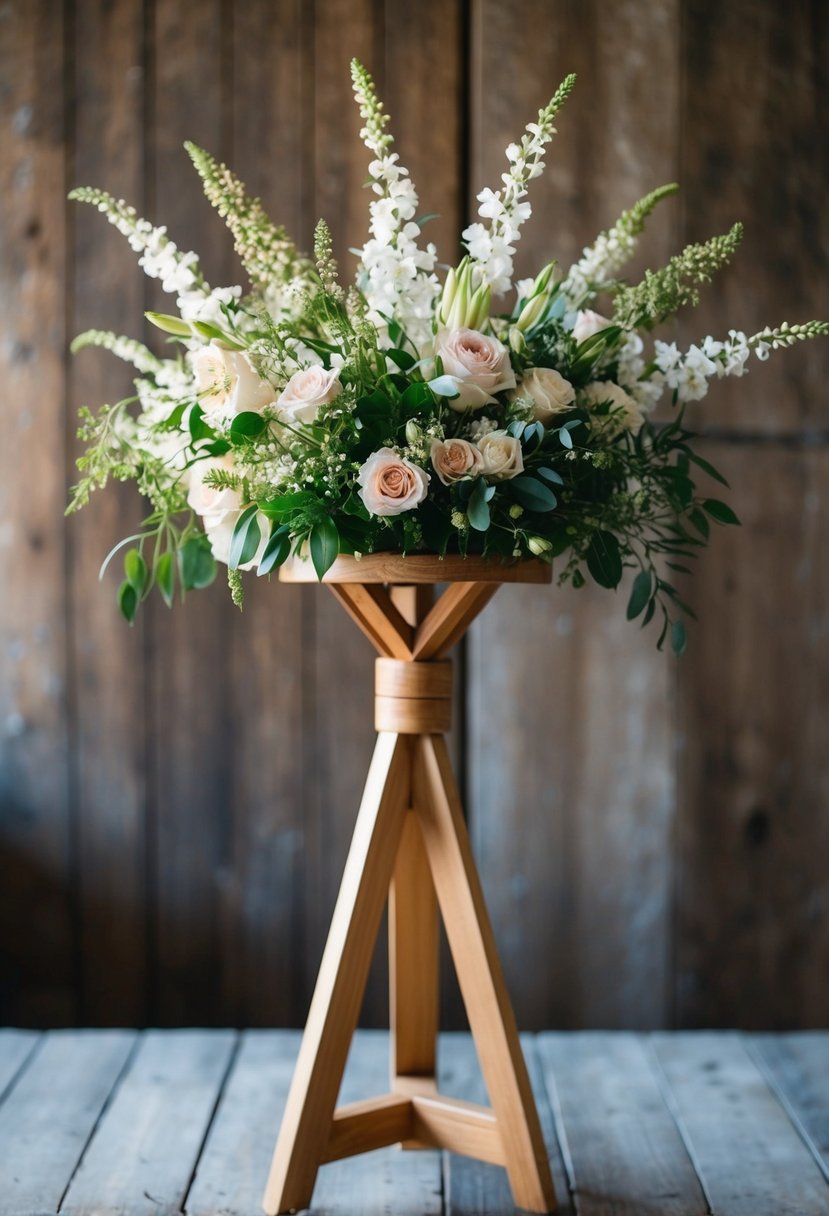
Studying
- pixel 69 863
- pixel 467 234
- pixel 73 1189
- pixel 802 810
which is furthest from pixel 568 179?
pixel 73 1189

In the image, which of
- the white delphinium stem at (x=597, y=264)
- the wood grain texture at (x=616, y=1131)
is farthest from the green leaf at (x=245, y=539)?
the wood grain texture at (x=616, y=1131)

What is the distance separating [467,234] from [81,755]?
4.15 feet

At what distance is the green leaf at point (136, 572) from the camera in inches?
62.9

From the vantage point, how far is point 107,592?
6.79 ft

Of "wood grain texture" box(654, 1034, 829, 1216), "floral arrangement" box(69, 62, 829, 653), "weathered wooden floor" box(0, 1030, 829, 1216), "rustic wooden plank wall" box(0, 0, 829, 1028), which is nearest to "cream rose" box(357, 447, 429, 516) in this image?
"floral arrangement" box(69, 62, 829, 653)

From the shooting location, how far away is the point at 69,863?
2.09m

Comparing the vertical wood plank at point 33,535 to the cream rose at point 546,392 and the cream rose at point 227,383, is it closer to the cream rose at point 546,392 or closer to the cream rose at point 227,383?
the cream rose at point 227,383

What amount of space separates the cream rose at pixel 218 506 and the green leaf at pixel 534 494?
34 centimetres

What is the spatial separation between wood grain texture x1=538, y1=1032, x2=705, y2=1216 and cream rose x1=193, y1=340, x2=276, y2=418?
120cm

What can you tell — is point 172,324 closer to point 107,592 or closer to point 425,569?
point 425,569

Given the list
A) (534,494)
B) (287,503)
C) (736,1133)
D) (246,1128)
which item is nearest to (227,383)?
(287,503)

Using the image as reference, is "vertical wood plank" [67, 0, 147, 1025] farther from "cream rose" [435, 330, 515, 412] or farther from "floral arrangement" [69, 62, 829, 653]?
"cream rose" [435, 330, 515, 412]

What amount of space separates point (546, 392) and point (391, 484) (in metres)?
0.24

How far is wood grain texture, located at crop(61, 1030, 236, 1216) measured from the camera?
1.51 m
